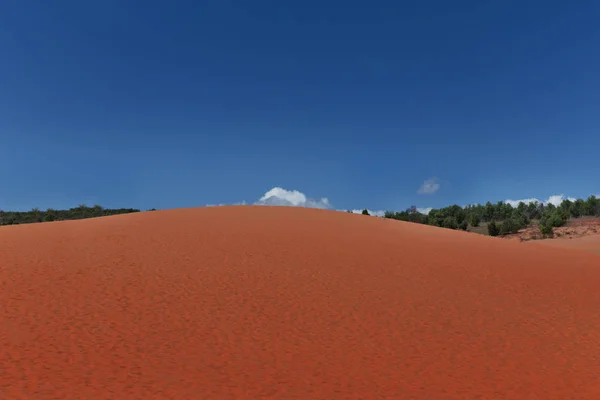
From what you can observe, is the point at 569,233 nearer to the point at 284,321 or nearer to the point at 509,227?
the point at 509,227

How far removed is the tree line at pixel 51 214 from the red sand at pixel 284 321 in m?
87.4

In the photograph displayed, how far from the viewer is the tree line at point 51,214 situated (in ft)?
317

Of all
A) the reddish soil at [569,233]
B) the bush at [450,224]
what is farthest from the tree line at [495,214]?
the reddish soil at [569,233]

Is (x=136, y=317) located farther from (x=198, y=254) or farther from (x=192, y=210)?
(x=192, y=210)

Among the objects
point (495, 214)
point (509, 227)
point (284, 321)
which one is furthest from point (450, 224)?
point (284, 321)

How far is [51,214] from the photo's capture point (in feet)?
326

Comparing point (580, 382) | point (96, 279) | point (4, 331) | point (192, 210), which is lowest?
point (580, 382)

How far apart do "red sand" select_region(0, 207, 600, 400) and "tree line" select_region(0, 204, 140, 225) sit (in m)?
87.4

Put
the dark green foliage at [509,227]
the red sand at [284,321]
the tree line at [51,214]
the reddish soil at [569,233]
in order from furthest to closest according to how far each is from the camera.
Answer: the tree line at [51,214]
the dark green foliage at [509,227]
the reddish soil at [569,233]
the red sand at [284,321]

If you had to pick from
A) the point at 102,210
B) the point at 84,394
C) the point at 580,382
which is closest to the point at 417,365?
the point at 580,382

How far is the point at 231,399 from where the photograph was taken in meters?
8.02

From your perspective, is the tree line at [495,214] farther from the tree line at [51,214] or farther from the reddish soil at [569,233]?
the tree line at [51,214]

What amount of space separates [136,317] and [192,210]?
22.6 metres

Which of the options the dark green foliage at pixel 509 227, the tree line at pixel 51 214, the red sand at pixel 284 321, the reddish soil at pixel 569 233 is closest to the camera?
the red sand at pixel 284 321
